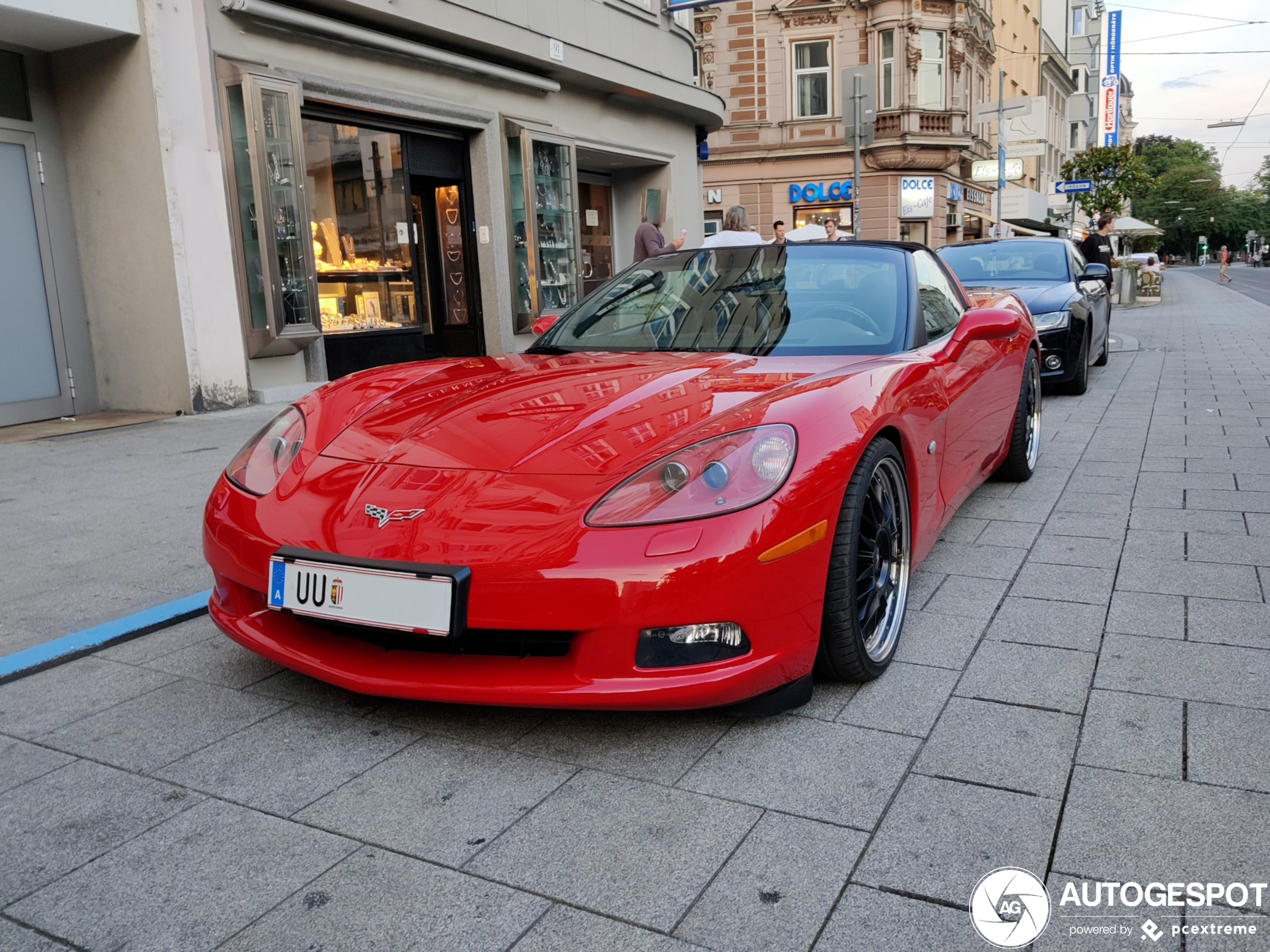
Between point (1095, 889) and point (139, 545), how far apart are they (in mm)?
3779

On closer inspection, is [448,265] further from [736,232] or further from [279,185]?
[736,232]

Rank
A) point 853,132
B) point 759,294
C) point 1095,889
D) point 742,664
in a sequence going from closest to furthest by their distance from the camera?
1. point 1095,889
2. point 742,664
3. point 759,294
4. point 853,132

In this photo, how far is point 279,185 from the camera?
828 cm

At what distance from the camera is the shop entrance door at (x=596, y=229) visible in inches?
573

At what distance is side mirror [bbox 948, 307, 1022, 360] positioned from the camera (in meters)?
3.62

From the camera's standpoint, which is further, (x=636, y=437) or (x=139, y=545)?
(x=139, y=545)

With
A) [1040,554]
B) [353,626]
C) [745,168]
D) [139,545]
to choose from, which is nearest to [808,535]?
[353,626]

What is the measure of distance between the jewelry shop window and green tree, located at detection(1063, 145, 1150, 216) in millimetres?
25274

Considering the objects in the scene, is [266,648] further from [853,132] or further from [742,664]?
[853,132]

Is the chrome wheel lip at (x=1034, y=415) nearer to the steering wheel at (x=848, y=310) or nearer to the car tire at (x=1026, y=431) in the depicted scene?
the car tire at (x=1026, y=431)

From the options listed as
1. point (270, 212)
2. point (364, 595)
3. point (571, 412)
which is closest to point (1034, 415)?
point (571, 412)

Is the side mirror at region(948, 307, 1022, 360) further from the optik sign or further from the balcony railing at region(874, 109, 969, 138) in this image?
the optik sign

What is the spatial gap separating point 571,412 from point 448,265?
30.1ft

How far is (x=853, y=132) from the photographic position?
10680mm
